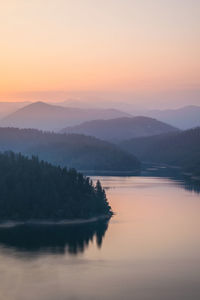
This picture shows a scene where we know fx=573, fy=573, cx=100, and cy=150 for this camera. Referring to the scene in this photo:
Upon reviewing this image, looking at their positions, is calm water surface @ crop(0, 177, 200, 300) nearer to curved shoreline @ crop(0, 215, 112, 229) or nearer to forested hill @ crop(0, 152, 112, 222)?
curved shoreline @ crop(0, 215, 112, 229)

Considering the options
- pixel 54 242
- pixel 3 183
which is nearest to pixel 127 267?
pixel 54 242

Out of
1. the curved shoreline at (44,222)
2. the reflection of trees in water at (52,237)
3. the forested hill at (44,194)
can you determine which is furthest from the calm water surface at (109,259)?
the forested hill at (44,194)

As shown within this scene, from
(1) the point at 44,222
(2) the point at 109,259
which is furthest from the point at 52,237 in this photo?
(2) the point at 109,259

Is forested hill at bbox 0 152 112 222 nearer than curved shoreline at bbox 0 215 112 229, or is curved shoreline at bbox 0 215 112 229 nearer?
curved shoreline at bbox 0 215 112 229

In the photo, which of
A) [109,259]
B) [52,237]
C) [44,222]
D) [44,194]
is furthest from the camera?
[44,194]

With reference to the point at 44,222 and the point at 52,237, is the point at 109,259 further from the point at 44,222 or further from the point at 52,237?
the point at 44,222

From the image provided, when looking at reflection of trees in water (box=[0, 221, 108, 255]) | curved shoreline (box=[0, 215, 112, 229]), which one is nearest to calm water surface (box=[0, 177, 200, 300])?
reflection of trees in water (box=[0, 221, 108, 255])

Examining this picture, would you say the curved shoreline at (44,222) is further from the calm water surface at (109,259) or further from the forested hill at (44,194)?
the calm water surface at (109,259)
